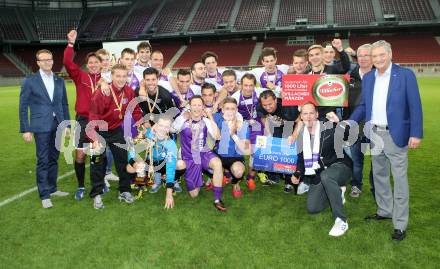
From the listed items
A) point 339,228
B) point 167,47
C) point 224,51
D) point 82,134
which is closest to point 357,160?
point 339,228

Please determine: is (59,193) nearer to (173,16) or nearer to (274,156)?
(274,156)

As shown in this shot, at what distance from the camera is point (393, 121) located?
4.17 metres

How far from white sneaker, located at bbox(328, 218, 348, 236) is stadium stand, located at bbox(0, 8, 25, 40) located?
168 feet

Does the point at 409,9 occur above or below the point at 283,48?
above

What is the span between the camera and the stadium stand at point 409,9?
127 ft

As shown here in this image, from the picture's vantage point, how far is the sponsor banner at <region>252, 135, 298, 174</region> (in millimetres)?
5915

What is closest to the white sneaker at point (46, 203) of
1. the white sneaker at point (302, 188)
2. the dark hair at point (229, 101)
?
the dark hair at point (229, 101)

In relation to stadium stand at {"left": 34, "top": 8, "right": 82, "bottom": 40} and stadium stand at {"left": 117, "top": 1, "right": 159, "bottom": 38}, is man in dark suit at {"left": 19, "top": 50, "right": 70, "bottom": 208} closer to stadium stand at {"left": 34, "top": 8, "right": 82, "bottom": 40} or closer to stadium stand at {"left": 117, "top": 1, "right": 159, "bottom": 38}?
stadium stand at {"left": 117, "top": 1, "right": 159, "bottom": 38}

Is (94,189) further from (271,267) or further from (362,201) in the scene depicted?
(362,201)

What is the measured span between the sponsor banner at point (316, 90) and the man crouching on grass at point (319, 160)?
56cm

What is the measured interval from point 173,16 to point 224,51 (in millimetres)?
9271

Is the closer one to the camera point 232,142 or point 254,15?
point 232,142

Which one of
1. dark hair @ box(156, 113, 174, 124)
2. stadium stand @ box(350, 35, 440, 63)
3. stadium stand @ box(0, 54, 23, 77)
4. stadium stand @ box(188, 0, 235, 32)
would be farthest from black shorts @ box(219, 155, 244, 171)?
stadium stand @ box(0, 54, 23, 77)

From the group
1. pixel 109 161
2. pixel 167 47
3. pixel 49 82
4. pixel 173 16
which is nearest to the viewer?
pixel 49 82
